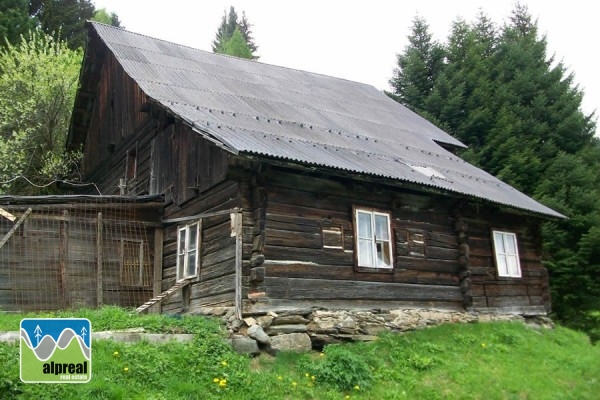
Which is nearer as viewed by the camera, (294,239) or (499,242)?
(294,239)

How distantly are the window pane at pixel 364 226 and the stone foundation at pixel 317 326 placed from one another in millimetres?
1640

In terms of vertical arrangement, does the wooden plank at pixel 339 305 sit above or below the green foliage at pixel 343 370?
above

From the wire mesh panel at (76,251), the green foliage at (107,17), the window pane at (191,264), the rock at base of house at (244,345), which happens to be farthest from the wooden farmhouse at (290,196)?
the green foliage at (107,17)

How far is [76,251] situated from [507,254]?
36.8 feet

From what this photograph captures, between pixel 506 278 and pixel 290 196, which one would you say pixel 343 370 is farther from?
pixel 506 278

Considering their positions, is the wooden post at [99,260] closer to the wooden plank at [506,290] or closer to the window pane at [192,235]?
the window pane at [192,235]

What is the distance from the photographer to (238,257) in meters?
11.2

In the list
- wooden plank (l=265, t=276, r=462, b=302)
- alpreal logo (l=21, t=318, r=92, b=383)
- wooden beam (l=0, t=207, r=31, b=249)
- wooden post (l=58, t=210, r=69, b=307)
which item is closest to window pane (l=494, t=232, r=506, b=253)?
wooden plank (l=265, t=276, r=462, b=302)

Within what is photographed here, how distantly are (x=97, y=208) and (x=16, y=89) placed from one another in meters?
14.6

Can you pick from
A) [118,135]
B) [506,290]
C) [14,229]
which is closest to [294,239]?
[14,229]

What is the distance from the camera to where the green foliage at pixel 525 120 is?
70.9 feet

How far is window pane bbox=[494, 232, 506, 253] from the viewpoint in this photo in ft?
54.1

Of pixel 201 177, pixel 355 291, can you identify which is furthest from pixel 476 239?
pixel 201 177

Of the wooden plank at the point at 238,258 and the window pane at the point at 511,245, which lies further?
the window pane at the point at 511,245
